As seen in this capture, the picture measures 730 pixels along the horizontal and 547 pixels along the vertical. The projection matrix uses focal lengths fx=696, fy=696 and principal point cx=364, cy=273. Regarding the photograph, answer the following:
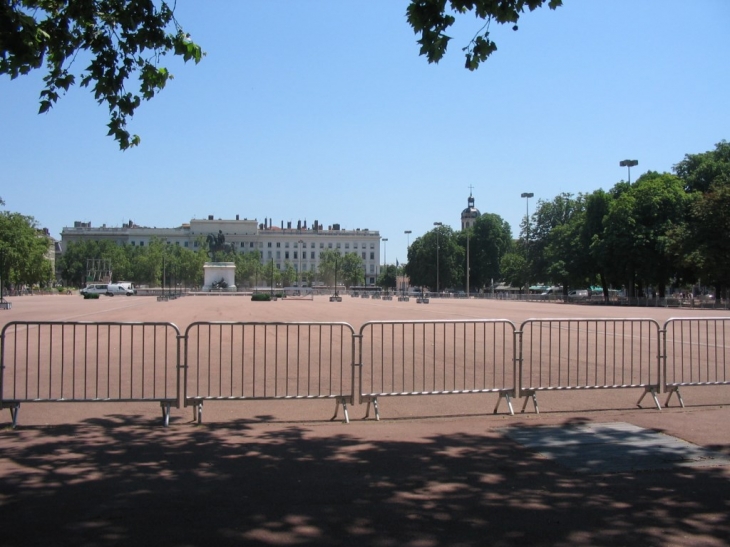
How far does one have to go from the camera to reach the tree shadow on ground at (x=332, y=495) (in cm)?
493

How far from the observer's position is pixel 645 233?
67.9m

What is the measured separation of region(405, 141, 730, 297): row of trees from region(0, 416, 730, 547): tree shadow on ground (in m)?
57.1

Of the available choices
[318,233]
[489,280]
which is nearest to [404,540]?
[489,280]

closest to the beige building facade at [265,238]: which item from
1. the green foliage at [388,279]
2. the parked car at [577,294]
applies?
the green foliage at [388,279]

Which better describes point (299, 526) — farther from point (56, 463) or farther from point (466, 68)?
point (466, 68)

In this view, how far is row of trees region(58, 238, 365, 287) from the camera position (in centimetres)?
13300

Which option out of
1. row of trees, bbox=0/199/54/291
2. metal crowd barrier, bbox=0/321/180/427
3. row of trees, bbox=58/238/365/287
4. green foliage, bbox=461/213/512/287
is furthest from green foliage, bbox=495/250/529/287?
metal crowd barrier, bbox=0/321/180/427

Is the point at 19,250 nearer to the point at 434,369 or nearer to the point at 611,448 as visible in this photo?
the point at 434,369

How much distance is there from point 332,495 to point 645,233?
68166 mm

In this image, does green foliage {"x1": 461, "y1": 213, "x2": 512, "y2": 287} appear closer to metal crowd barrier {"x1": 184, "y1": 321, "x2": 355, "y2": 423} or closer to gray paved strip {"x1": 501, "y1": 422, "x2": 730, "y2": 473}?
metal crowd barrier {"x1": 184, "y1": 321, "x2": 355, "y2": 423}

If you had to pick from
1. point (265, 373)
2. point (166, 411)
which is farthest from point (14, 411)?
point (265, 373)

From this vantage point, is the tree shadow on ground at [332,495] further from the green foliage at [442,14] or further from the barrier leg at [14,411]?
the green foliage at [442,14]

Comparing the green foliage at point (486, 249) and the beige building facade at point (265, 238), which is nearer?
the green foliage at point (486, 249)

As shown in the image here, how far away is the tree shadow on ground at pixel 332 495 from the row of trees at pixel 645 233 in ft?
187
